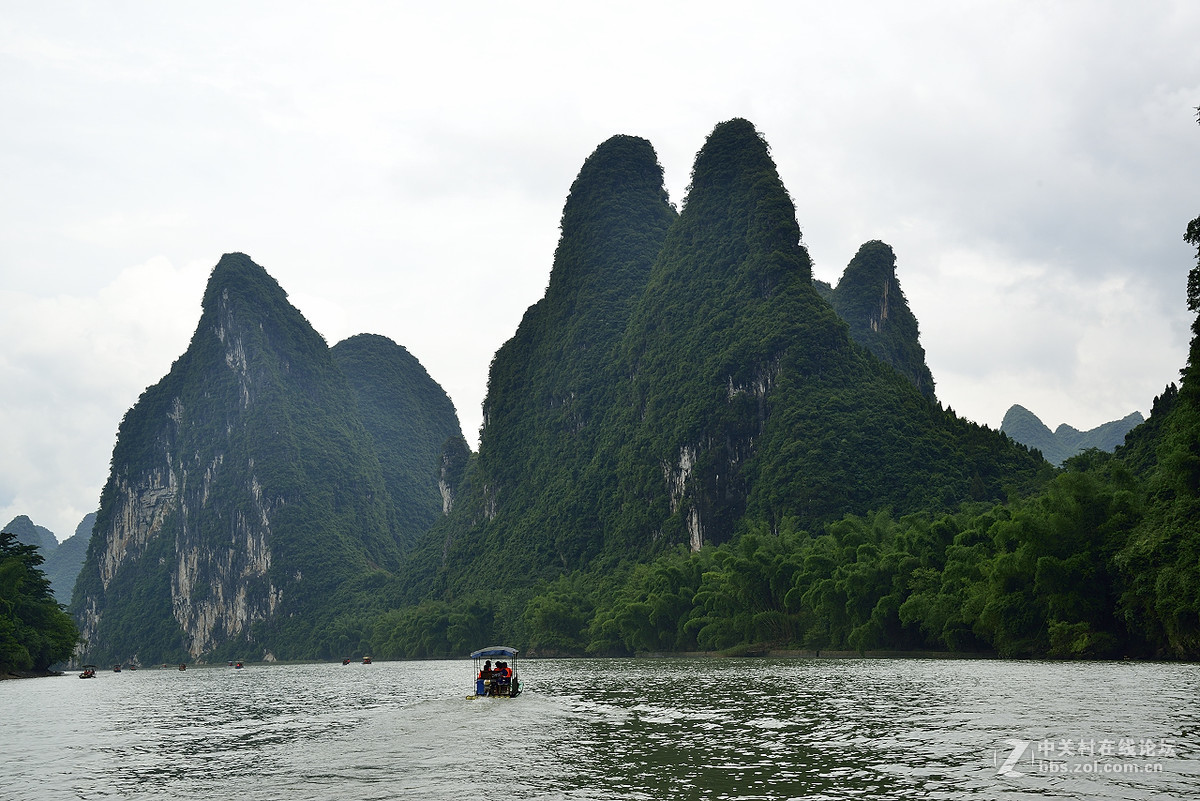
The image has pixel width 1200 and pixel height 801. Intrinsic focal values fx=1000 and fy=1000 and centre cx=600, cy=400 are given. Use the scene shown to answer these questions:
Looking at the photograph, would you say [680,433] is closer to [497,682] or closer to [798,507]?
[798,507]

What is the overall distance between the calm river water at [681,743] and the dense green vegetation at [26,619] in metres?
40.1

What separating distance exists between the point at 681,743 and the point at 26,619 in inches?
3288

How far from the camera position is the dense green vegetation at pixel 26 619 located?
83750mm

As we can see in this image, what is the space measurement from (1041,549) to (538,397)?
131770mm

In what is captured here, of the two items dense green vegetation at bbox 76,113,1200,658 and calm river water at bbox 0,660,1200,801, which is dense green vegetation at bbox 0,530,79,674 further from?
dense green vegetation at bbox 76,113,1200,658

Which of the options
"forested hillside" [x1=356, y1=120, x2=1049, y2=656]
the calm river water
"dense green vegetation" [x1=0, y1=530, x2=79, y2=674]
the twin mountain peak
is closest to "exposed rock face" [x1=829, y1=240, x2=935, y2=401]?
the twin mountain peak

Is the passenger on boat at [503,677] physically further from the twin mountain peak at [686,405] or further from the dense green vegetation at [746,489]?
the twin mountain peak at [686,405]

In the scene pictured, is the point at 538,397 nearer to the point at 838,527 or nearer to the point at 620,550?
the point at 620,550

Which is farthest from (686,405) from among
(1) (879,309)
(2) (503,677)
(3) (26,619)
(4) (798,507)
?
(2) (503,677)

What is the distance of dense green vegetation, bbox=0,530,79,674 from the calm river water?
40.1 metres

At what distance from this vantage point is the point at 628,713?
37.0 metres

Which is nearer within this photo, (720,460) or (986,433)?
(986,433)

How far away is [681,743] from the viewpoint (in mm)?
Answer: 27484

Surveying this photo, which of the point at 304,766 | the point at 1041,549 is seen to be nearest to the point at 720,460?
the point at 1041,549
